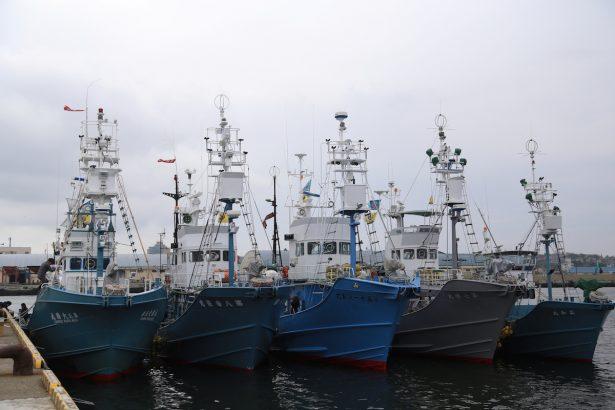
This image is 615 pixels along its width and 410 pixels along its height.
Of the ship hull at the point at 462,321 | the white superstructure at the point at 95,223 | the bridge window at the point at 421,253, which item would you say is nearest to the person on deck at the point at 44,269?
the white superstructure at the point at 95,223

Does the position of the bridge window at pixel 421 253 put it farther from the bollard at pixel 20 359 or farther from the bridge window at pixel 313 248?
the bollard at pixel 20 359

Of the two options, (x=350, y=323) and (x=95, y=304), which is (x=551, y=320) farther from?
(x=95, y=304)

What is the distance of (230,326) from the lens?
87.4 ft

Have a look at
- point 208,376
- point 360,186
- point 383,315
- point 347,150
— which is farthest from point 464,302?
point 208,376

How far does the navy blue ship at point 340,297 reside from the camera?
1046 inches

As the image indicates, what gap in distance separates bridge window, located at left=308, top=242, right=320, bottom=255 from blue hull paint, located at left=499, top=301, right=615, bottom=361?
36.6ft

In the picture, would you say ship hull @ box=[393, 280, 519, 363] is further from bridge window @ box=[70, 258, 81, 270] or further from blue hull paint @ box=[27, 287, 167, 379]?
bridge window @ box=[70, 258, 81, 270]

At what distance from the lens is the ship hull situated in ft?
94.1

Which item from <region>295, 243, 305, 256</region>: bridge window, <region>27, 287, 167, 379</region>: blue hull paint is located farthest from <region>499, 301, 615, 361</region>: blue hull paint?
<region>27, 287, 167, 379</region>: blue hull paint

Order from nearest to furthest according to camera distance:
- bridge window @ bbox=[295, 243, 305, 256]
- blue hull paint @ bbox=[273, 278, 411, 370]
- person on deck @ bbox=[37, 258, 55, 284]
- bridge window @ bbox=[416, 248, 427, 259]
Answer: blue hull paint @ bbox=[273, 278, 411, 370], person on deck @ bbox=[37, 258, 55, 284], bridge window @ bbox=[295, 243, 305, 256], bridge window @ bbox=[416, 248, 427, 259]

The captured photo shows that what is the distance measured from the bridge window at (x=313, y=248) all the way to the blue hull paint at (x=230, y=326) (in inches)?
324

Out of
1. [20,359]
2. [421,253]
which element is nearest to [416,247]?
[421,253]

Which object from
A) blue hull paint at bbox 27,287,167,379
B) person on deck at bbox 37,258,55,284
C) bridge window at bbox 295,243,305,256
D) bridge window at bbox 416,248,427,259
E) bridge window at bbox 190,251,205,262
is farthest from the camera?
bridge window at bbox 416,248,427,259

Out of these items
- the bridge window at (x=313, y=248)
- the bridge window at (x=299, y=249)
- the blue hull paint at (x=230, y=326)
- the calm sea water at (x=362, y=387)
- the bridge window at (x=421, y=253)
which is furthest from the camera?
the bridge window at (x=421, y=253)
